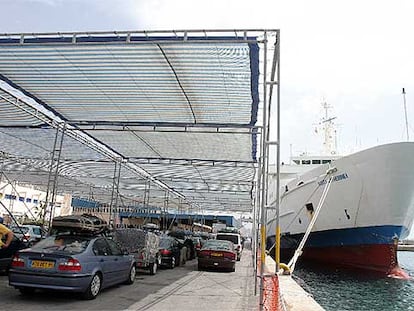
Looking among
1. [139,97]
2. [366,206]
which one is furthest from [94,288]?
[366,206]

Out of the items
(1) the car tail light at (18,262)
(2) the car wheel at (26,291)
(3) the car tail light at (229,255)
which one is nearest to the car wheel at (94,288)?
(2) the car wheel at (26,291)

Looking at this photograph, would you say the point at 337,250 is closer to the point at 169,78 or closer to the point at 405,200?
the point at 405,200

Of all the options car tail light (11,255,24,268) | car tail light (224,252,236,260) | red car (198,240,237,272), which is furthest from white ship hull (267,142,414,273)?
car tail light (11,255,24,268)

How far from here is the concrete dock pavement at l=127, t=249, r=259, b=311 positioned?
26.9ft

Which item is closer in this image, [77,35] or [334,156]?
[77,35]

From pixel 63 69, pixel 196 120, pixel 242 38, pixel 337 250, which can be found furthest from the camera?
pixel 337 250

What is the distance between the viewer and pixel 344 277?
17.9m

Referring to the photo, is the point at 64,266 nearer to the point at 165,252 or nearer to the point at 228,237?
the point at 165,252

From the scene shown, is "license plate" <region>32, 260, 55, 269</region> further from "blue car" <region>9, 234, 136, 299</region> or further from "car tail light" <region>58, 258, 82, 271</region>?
"car tail light" <region>58, 258, 82, 271</region>

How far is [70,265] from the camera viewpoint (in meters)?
7.48

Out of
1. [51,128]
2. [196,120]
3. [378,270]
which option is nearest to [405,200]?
[378,270]

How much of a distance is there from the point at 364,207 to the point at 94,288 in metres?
14.7

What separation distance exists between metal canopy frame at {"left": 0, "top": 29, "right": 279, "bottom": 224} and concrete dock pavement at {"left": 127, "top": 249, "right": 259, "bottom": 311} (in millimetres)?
4058

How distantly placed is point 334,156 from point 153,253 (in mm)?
21060
